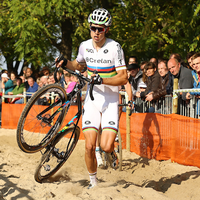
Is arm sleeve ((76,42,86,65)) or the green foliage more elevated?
the green foliage

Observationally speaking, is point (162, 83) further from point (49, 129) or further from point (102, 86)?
point (49, 129)

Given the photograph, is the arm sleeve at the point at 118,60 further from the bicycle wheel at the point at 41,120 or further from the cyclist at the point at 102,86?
the bicycle wheel at the point at 41,120

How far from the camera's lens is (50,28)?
16938mm

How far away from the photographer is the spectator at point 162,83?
7.91 metres

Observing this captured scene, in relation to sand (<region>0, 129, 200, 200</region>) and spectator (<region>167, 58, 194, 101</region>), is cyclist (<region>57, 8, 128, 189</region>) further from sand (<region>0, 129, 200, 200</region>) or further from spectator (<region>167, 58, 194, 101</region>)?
spectator (<region>167, 58, 194, 101</region>)

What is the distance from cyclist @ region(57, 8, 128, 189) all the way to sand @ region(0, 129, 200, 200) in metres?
0.48

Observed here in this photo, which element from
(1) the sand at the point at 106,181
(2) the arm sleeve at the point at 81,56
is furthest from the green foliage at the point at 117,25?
(2) the arm sleeve at the point at 81,56

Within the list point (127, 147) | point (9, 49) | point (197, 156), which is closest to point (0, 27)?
point (9, 49)

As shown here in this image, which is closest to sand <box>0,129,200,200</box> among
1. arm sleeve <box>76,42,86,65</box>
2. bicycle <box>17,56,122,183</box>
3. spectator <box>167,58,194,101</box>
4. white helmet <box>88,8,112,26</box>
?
bicycle <box>17,56,122,183</box>

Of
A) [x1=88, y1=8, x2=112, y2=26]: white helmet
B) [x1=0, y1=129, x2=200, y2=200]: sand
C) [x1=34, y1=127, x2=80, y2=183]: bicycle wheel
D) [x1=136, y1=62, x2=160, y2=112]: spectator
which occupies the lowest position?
[x1=0, y1=129, x2=200, y2=200]: sand

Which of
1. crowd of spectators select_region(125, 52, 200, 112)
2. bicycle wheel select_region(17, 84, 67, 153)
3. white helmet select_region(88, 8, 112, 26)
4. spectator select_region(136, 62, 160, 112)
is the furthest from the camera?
spectator select_region(136, 62, 160, 112)

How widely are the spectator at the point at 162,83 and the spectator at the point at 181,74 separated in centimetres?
29

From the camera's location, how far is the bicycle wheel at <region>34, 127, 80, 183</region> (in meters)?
5.34

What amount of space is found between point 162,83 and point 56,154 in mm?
3743
